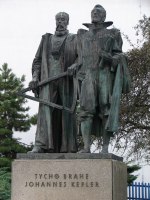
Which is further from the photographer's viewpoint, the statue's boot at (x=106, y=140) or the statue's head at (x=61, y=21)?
the statue's head at (x=61, y=21)

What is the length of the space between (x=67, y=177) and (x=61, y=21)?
2729 mm

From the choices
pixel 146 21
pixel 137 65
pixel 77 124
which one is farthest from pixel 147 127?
pixel 77 124

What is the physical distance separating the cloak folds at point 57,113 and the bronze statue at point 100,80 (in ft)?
1.14

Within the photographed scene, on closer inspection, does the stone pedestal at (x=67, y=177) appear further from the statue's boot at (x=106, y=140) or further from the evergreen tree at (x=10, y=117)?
the evergreen tree at (x=10, y=117)

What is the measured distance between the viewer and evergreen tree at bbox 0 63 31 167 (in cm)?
2250

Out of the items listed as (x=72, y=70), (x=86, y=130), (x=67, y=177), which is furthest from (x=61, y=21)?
(x=67, y=177)

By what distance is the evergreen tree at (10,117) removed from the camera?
2250cm

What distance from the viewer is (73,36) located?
31.7 ft

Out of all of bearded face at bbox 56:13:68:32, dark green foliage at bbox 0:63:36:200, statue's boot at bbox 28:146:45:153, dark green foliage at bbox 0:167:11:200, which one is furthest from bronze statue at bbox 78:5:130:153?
dark green foliage at bbox 0:63:36:200

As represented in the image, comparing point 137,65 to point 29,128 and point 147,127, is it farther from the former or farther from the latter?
point 29,128

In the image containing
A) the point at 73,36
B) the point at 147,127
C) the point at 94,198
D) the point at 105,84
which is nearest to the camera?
the point at 94,198

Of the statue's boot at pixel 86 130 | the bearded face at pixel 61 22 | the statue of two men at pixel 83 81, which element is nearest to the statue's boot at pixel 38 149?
the statue of two men at pixel 83 81

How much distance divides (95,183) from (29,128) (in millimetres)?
15460

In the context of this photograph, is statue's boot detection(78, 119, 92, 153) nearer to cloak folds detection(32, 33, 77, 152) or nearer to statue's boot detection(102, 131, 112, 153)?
statue's boot detection(102, 131, 112, 153)
